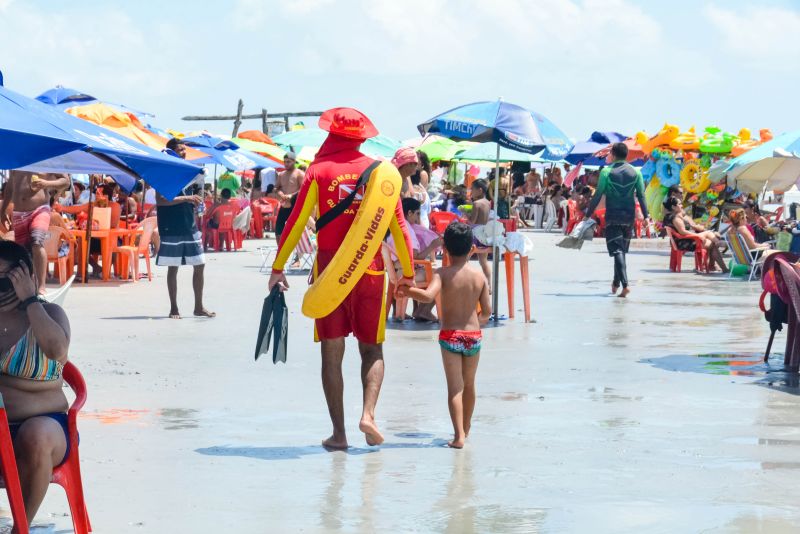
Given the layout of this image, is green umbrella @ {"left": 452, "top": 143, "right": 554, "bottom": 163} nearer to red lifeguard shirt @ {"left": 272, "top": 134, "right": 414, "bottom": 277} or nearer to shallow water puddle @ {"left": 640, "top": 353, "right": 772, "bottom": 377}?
shallow water puddle @ {"left": 640, "top": 353, "right": 772, "bottom": 377}

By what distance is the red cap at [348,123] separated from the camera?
7.81 m

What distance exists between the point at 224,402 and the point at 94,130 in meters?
3.38

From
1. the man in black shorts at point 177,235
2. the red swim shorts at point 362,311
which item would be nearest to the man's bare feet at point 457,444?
the red swim shorts at point 362,311

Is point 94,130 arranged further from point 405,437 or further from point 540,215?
point 540,215

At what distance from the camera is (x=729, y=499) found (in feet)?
21.1

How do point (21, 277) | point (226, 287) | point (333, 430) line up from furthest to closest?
1. point (226, 287)
2. point (333, 430)
3. point (21, 277)

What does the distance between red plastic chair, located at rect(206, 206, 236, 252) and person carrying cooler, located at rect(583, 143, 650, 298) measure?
10981mm

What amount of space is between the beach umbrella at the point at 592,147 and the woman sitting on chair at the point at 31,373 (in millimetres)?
32179

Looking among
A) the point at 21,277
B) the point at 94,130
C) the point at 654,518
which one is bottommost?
the point at 654,518

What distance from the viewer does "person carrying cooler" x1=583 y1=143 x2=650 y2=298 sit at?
56.0ft

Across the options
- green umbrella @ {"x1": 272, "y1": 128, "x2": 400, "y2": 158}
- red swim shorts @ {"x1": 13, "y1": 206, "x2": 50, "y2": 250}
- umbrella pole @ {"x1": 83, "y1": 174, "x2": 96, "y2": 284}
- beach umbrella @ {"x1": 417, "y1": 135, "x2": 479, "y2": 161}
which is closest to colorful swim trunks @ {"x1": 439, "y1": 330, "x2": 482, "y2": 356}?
red swim shorts @ {"x1": 13, "y1": 206, "x2": 50, "y2": 250}

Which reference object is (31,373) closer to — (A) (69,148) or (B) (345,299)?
(A) (69,148)

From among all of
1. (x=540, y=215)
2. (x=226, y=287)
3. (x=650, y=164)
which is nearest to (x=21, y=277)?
(x=226, y=287)

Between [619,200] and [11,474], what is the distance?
12.8 m
